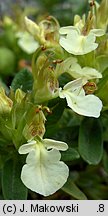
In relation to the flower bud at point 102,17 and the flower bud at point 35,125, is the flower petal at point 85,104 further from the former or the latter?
the flower bud at point 102,17

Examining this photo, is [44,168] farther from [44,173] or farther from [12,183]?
[12,183]

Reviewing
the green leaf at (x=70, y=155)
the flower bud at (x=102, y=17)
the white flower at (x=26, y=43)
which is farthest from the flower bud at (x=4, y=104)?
the white flower at (x=26, y=43)

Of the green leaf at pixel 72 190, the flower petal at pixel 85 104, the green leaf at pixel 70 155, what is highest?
the flower petal at pixel 85 104

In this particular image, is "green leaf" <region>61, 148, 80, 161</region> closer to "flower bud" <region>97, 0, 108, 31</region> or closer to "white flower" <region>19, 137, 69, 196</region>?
"white flower" <region>19, 137, 69, 196</region>

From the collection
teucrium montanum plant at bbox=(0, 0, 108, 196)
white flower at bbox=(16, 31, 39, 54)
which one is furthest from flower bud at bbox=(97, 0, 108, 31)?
white flower at bbox=(16, 31, 39, 54)

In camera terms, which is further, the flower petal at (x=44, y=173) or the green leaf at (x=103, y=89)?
the green leaf at (x=103, y=89)

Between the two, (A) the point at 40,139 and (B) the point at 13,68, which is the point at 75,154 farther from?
(B) the point at 13,68

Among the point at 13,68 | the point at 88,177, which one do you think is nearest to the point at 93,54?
the point at 88,177

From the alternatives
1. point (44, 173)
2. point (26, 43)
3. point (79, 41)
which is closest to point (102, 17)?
point (79, 41)
